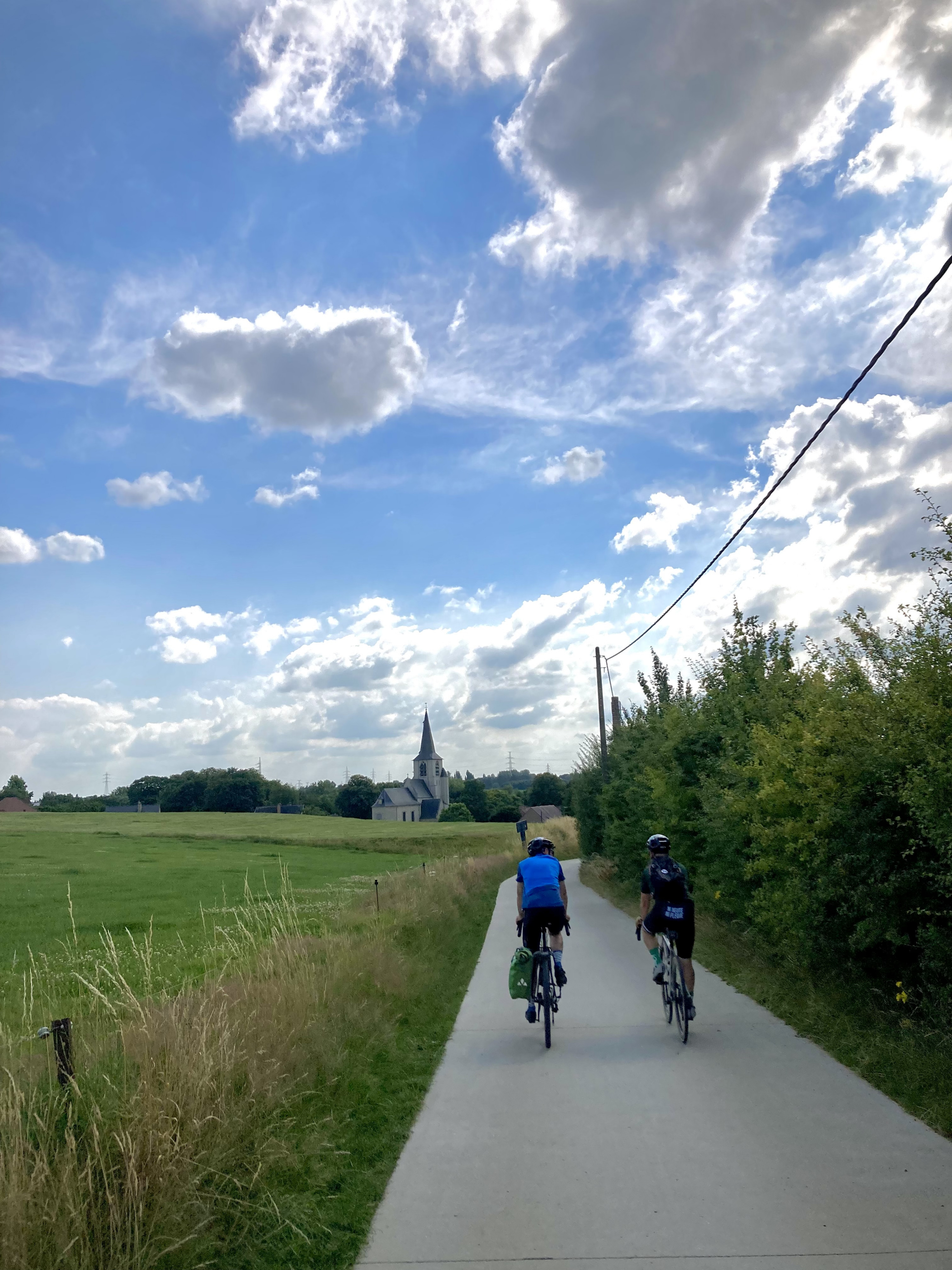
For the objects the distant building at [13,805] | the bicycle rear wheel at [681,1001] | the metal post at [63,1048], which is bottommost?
the bicycle rear wheel at [681,1001]

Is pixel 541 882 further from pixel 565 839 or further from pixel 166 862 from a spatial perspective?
pixel 565 839

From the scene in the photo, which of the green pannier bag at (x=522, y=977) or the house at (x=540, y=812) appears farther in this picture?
the house at (x=540, y=812)

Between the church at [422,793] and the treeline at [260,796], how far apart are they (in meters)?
2.91

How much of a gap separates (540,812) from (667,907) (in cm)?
10596

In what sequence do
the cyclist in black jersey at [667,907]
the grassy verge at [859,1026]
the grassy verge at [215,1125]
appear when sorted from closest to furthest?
the grassy verge at [215,1125] → the grassy verge at [859,1026] → the cyclist in black jersey at [667,907]

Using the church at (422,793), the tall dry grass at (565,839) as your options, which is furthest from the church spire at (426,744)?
the tall dry grass at (565,839)

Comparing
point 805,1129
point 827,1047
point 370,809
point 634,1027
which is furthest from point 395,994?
point 370,809

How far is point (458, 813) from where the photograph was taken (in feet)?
450

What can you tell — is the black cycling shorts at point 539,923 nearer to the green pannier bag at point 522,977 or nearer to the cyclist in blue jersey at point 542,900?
the cyclist in blue jersey at point 542,900

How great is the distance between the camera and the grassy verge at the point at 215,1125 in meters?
4.26

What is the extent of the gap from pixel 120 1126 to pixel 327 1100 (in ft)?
6.73

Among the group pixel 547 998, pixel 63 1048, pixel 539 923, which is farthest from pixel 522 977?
pixel 63 1048

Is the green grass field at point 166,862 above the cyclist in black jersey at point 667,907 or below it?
below

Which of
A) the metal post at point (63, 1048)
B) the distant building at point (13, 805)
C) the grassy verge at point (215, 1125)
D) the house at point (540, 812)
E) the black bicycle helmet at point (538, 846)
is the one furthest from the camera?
the distant building at point (13, 805)
